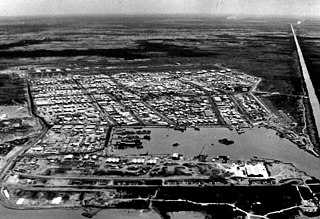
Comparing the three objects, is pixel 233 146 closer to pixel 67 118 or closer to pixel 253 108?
pixel 253 108

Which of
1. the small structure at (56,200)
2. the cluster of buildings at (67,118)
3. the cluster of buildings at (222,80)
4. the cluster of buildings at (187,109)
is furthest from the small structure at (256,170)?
the cluster of buildings at (222,80)

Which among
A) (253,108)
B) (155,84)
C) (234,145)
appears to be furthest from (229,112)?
(155,84)

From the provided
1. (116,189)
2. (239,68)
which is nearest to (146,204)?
(116,189)

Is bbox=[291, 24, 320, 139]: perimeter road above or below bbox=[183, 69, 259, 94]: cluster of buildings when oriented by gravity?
below

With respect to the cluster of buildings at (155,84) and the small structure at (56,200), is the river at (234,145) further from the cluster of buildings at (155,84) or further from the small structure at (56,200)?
the cluster of buildings at (155,84)

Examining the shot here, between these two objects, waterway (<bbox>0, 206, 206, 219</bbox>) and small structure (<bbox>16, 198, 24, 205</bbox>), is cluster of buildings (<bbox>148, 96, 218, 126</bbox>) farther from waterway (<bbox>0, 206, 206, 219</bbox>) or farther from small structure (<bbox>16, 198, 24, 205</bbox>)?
small structure (<bbox>16, 198, 24, 205</bbox>)

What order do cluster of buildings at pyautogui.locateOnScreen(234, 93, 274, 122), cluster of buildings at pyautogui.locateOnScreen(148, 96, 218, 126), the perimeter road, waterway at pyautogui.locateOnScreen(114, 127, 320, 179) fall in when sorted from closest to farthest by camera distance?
waterway at pyautogui.locateOnScreen(114, 127, 320, 179)
cluster of buildings at pyautogui.locateOnScreen(148, 96, 218, 126)
the perimeter road
cluster of buildings at pyautogui.locateOnScreen(234, 93, 274, 122)

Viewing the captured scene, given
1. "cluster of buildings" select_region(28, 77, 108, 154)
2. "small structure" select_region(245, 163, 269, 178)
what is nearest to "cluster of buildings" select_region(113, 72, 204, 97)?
"cluster of buildings" select_region(28, 77, 108, 154)

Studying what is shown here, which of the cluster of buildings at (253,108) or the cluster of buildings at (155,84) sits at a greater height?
the cluster of buildings at (155,84)
